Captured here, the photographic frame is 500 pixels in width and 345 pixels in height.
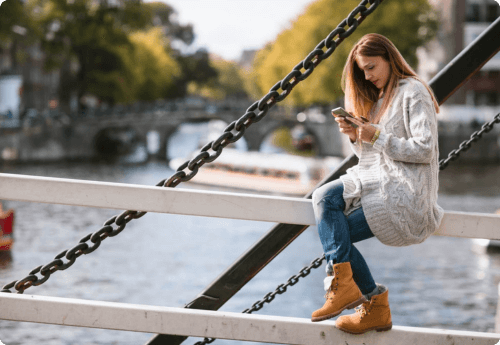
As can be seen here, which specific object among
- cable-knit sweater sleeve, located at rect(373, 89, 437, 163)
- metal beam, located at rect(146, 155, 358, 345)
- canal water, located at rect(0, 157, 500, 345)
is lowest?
canal water, located at rect(0, 157, 500, 345)

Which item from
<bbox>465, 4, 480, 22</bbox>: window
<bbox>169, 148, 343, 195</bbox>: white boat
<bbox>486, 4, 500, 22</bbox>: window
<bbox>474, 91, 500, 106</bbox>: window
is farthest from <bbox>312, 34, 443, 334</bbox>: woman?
<bbox>486, 4, 500, 22</bbox>: window

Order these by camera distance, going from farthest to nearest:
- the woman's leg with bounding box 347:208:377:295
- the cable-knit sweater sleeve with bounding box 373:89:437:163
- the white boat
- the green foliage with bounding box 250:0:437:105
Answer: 1. the green foliage with bounding box 250:0:437:105
2. the white boat
3. the woman's leg with bounding box 347:208:377:295
4. the cable-knit sweater sleeve with bounding box 373:89:437:163

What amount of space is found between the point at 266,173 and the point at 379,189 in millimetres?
22950

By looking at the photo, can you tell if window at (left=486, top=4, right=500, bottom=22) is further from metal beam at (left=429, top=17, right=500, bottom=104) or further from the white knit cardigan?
the white knit cardigan

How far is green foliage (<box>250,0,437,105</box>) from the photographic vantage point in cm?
2602

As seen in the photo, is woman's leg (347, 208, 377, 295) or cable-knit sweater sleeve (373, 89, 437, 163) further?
woman's leg (347, 208, 377, 295)

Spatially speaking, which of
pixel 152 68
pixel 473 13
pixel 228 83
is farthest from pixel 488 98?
pixel 228 83

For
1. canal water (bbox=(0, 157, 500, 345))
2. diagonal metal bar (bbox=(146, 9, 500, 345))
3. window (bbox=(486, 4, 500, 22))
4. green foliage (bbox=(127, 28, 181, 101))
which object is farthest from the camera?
green foliage (bbox=(127, 28, 181, 101))

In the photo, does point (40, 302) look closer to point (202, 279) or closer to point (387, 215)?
point (387, 215)

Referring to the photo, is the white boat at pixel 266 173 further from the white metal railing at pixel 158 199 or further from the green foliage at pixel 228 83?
the green foliage at pixel 228 83

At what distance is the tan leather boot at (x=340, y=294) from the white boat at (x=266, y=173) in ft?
64.9

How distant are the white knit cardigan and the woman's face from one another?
0.05 meters

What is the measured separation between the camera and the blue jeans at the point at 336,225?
1.93 m

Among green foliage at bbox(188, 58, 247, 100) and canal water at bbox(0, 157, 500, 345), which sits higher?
canal water at bbox(0, 157, 500, 345)
